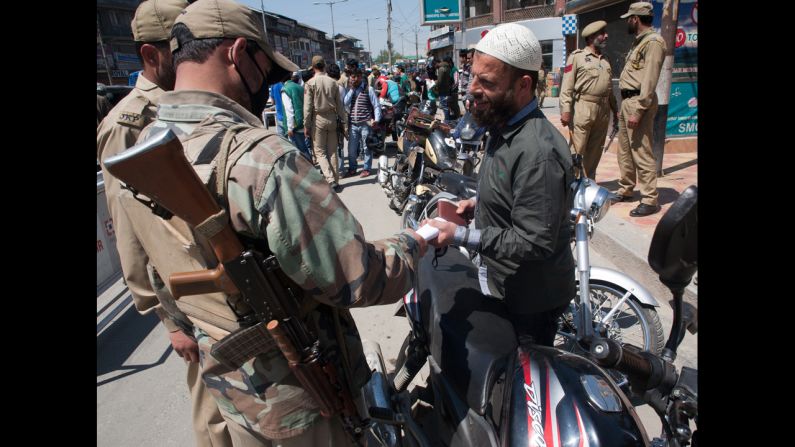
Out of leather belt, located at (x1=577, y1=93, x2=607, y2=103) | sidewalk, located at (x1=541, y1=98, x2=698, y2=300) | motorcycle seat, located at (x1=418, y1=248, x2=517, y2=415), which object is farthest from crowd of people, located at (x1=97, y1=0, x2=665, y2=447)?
leather belt, located at (x1=577, y1=93, x2=607, y2=103)

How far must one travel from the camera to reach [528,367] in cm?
129

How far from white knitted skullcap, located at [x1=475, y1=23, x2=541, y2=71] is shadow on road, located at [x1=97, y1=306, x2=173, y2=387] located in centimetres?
308

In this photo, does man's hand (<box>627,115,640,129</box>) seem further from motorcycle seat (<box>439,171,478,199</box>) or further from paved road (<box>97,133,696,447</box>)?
motorcycle seat (<box>439,171,478,199</box>)

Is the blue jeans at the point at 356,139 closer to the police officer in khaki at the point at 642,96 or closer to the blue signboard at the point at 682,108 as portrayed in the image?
the police officer in khaki at the point at 642,96

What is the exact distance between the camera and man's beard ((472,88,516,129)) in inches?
67.1

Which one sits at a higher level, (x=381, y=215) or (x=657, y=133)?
(x=657, y=133)

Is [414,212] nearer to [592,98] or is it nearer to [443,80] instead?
[592,98]

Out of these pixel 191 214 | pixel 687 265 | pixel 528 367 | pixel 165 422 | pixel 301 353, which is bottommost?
pixel 165 422

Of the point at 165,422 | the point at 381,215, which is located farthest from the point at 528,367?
the point at 381,215

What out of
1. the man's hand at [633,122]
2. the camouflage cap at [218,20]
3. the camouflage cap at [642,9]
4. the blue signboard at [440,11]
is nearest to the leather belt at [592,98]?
the man's hand at [633,122]

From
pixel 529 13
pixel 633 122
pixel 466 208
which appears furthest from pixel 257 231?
pixel 529 13
